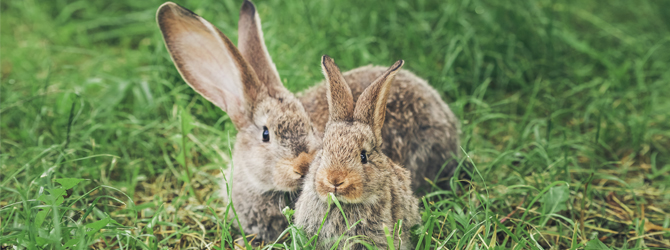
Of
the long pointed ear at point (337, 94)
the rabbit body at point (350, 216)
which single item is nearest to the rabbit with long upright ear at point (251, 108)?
the rabbit body at point (350, 216)

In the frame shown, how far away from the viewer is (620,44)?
598cm

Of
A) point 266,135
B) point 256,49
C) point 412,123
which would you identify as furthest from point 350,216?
point 256,49

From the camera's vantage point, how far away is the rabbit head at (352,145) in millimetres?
2584

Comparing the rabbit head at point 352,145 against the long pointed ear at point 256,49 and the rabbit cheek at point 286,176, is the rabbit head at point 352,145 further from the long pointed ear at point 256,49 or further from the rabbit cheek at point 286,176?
the long pointed ear at point 256,49

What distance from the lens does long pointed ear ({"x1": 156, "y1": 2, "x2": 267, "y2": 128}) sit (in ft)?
11.2

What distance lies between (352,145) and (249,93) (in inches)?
42.7

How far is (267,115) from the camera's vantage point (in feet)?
11.0

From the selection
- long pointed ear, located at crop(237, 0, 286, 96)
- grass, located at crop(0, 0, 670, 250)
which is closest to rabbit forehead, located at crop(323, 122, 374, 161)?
grass, located at crop(0, 0, 670, 250)

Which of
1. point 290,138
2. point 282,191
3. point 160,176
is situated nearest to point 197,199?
point 160,176

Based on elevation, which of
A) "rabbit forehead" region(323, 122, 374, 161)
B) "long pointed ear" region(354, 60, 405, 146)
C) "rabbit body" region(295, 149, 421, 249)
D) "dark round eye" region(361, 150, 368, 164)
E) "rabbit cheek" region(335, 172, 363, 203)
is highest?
"long pointed ear" region(354, 60, 405, 146)

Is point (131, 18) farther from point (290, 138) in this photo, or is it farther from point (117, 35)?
point (290, 138)

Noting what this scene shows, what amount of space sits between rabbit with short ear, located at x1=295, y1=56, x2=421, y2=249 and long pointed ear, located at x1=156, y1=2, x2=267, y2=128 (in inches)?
32.1

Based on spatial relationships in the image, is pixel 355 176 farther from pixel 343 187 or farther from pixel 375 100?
pixel 375 100

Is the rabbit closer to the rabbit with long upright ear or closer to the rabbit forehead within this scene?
the rabbit with long upright ear
